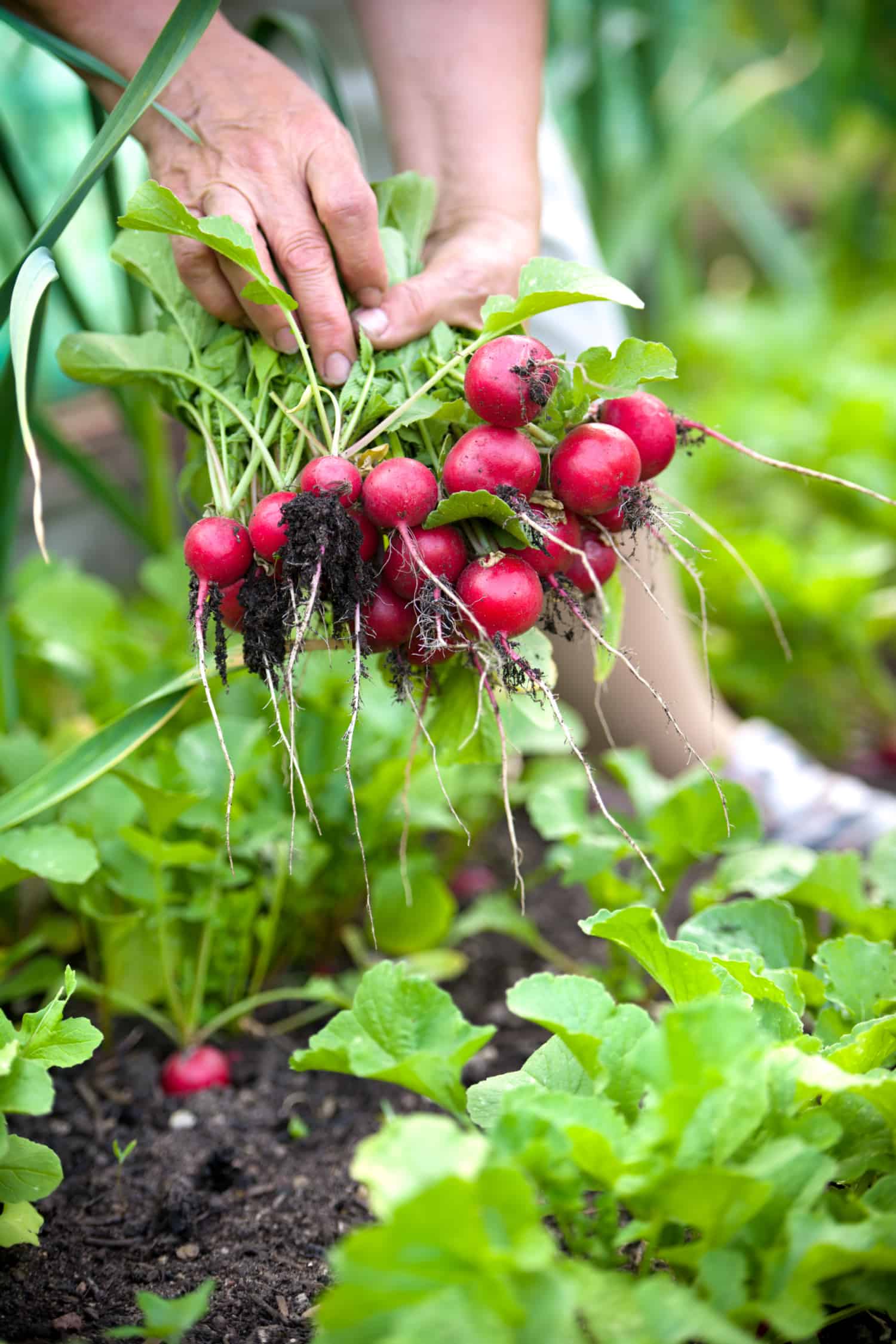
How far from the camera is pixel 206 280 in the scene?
3.24 feet

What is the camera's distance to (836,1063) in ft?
2.63

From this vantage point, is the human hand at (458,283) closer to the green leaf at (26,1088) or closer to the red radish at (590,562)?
the red radish at (590,562)

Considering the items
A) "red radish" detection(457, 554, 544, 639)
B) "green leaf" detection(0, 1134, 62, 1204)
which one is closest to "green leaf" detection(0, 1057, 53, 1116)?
"green leaf" detection(0, 1134, 62, 1204)

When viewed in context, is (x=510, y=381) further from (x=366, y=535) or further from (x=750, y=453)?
(x=750, y=453)

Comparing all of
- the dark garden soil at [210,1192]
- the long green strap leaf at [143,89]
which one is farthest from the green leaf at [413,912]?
the long green strap leaf at [143,89]

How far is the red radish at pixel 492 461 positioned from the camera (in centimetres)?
88

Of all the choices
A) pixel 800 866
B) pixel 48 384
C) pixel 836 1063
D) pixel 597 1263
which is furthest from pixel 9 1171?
pixel 48 384

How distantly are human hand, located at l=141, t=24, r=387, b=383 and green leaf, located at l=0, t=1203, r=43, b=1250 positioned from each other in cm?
78

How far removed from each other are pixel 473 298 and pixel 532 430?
190 millimetres

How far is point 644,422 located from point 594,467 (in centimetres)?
10

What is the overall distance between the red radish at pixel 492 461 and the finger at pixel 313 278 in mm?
170

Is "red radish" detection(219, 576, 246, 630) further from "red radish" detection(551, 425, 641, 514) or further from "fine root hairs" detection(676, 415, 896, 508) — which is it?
"fine root hairs" detection(676, 415, 896, 508)

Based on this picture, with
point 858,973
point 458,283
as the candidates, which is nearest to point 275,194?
point 458,283

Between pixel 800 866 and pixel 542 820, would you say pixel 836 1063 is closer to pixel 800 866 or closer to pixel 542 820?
pixel 800 866
